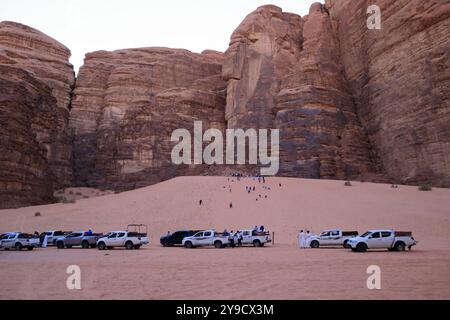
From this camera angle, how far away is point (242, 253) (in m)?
18.2

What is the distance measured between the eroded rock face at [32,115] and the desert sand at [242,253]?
6909mm

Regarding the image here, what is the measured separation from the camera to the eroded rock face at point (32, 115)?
47781 millimetres

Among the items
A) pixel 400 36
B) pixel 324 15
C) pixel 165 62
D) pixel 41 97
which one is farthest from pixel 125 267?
pixel 165 62

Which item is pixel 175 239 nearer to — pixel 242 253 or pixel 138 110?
pixel 242 253

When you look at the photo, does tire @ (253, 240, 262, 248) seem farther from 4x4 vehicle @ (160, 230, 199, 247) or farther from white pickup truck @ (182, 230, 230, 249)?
4x4 vehicle @ (160, 230, 199, 247)

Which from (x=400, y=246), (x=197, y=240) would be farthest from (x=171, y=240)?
(x=400, y=246)

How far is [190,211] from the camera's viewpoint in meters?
35.0

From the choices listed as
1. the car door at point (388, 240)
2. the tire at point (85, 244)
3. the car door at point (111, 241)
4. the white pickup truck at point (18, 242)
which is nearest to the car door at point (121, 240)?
the car door at point (111, 241)

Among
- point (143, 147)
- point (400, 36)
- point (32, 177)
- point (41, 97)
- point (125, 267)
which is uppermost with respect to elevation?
point (400, 36)

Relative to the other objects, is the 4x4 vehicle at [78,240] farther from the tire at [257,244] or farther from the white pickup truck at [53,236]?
the tire at [257,244]

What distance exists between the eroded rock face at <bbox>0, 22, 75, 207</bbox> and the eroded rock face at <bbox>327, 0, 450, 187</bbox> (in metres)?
41.8
